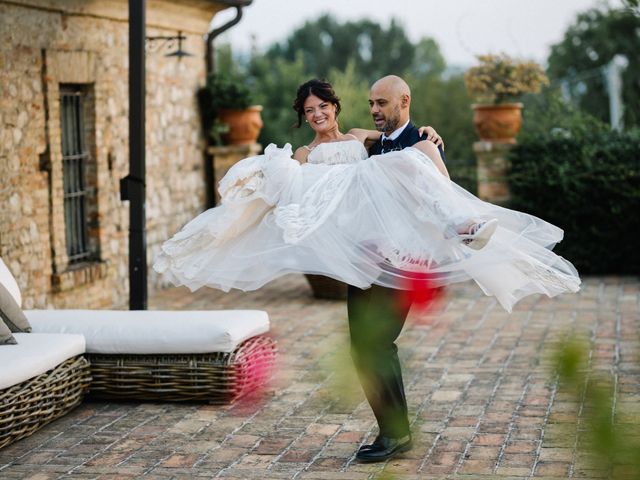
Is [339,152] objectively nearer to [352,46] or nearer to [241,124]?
[241,124]

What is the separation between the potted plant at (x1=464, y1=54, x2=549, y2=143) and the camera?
37.8 ft

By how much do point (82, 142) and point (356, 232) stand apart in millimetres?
5284

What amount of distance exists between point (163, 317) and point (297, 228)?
1913 millimetres

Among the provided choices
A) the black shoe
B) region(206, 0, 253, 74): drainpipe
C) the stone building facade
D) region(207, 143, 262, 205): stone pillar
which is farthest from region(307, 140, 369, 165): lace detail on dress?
region(206, 0, 253, 74): drainpipe

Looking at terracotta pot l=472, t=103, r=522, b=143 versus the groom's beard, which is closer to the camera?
the groom's beard

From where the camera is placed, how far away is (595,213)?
35.8 ft

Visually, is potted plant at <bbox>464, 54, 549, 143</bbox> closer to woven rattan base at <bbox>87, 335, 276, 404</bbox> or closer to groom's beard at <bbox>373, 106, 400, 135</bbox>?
woven rattan base at <bbox>87, 335, 276, 404</bbox>

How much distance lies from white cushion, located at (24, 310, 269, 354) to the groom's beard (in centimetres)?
170

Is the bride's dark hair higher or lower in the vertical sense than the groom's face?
higher

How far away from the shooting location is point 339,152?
454 centimetres

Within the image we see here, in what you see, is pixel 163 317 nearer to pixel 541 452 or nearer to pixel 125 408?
pixel 125 408

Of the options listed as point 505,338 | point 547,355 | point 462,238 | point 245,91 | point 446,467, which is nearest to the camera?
point 547,355

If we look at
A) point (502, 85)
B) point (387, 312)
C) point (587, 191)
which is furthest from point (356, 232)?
point (502, 85)

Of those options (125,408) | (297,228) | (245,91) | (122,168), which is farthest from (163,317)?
(245,91)
